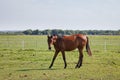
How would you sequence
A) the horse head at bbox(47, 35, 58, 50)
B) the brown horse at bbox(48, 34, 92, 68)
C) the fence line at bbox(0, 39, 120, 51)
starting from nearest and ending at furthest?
the horse head at bbox(47, 35, 58, 50) → the brown horse at bbox(48, 34, 92, 68) → the fence line at bbox(0, 39, 120, 51)

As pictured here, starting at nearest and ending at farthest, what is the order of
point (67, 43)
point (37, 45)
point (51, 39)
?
point (51, 39) → point (67, 43) → point (37, 45)

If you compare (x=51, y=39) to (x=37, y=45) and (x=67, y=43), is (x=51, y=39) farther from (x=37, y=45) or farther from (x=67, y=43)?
(x=37, y=45)

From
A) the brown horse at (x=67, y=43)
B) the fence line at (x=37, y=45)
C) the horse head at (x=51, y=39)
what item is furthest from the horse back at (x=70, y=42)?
the fence line at (x=37, y=45)

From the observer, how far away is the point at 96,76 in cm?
1142

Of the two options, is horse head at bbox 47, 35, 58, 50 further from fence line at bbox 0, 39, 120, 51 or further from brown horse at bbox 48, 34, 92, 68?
fence line at bbox 0, 39, 120, 51

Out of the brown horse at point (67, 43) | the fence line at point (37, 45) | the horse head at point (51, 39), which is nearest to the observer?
the horse head at point (51, 39)

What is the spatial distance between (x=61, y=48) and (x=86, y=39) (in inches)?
67.0

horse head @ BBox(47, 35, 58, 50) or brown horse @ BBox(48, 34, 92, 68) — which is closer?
horse head @ BBox(47, 35, 58, 50)

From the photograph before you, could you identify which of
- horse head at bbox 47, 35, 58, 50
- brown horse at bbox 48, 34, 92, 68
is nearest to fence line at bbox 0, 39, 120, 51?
brown horse at bbox 48, 34, 92, 68

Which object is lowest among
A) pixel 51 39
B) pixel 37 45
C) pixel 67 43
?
pixel 37 45

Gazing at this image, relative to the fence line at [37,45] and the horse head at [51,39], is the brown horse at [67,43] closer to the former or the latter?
the horse head at [51,39]

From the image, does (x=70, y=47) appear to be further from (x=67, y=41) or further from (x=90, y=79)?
(x=90, y=79)

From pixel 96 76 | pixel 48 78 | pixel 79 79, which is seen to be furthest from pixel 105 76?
pixel 48 78

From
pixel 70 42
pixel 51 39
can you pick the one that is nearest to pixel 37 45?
pixel 70 42
